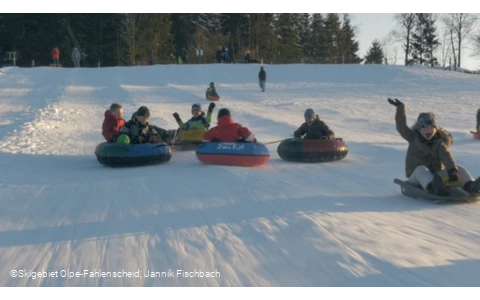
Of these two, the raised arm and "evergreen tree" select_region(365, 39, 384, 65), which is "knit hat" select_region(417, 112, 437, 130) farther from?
"evergreen tree" select_region(365, 39, 384, 65)

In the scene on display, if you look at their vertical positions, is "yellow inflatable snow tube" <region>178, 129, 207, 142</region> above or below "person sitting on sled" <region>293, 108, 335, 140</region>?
below

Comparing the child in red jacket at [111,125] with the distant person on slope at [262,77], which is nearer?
the child in red jacket at [111,125]

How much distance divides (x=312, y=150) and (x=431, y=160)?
304cm

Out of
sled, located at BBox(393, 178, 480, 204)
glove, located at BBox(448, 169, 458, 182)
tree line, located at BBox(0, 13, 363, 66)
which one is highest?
tree line, located at BBox(0, 13, 363, 66)

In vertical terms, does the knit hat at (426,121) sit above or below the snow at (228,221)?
above

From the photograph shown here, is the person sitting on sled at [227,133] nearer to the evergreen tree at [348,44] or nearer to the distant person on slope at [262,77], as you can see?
the distant person on slope at [262,77]

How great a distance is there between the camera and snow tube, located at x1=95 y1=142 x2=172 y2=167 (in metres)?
10.3

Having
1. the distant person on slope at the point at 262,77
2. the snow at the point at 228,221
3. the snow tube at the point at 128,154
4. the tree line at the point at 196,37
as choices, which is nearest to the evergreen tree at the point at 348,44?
the tree line at the point at 196,37

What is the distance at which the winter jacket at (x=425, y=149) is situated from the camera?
7820 mm

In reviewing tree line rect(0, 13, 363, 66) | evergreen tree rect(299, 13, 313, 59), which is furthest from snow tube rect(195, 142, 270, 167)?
evergreen tree rect(299, 13, 313, 59)

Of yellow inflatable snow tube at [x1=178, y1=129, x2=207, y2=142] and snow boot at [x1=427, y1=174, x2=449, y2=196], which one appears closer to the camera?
snow boot at [x1=427, y1=174, x2=449, y2=196]

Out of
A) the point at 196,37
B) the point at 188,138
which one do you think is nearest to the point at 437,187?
the point at 188,138

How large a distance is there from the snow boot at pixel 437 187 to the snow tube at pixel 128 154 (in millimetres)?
4774

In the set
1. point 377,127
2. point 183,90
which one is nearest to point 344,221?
point 377,127
